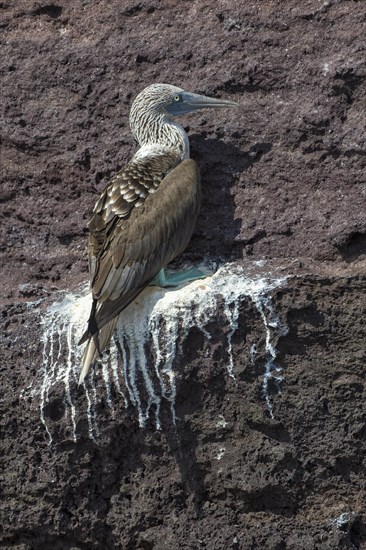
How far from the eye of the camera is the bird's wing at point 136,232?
712cm

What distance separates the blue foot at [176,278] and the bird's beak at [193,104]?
3.34ft

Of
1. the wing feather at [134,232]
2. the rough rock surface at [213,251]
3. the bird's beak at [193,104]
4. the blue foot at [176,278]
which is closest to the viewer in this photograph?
the rough rock surface at [213,251]

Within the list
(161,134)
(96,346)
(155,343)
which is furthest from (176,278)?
(161,134)

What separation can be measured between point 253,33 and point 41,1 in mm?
1494

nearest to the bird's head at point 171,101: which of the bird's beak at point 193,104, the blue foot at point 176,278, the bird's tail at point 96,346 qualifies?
the bird's beak at point 193,104

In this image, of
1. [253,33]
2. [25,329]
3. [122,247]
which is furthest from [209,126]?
[25,329]

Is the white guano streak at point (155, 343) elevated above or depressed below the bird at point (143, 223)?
below

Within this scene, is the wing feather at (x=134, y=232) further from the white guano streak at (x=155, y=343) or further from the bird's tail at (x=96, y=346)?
the white guano streak at (x=155, y=343)

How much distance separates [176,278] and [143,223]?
14.1 inches

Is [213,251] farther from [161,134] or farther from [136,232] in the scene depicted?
[161,134]

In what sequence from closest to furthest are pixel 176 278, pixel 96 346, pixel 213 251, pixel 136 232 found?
pixel 96 346
pixel 136 232
pixel 176 278
pixel 213 251

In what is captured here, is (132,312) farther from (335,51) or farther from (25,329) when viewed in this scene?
(335,51)

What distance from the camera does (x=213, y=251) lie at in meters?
7.66

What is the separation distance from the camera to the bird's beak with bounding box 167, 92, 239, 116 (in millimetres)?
7820
